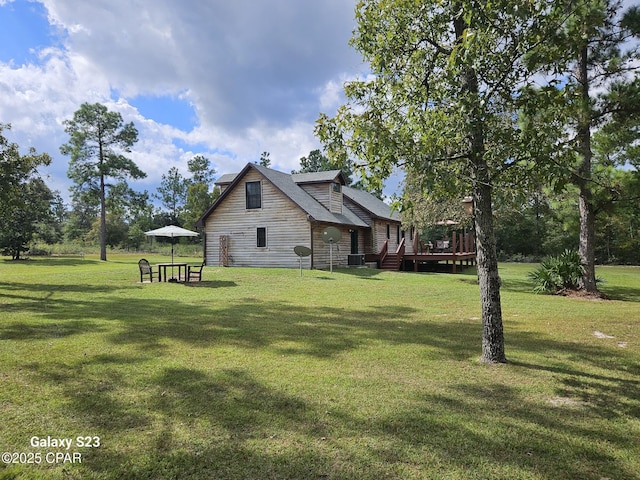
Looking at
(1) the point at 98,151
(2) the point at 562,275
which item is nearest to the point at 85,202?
(1) the point at 98,151

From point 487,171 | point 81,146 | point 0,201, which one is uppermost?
point 81,146

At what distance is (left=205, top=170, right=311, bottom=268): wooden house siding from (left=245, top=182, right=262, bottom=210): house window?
0.76 ft

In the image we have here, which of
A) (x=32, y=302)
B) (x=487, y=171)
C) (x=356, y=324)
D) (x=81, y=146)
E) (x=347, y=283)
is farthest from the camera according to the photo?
(x=81, y=146)

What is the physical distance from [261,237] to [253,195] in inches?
98.9

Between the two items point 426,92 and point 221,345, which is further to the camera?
point 221,345

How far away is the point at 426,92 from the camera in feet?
17.7

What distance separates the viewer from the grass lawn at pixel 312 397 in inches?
117

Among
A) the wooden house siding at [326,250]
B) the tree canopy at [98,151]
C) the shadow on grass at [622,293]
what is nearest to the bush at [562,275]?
the shadow on grass at [622,293]

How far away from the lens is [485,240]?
211 inches

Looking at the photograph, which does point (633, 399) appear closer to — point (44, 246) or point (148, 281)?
point (148, 281)

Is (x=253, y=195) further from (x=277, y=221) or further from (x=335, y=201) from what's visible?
(x=335, y=201)

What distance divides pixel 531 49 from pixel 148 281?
15119 millimetres

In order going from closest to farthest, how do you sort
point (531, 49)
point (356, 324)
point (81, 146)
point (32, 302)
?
point (531, 49)
point (356, 324)
point (32, 302)
point (81, 146)

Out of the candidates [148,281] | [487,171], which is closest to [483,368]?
[487,171]
